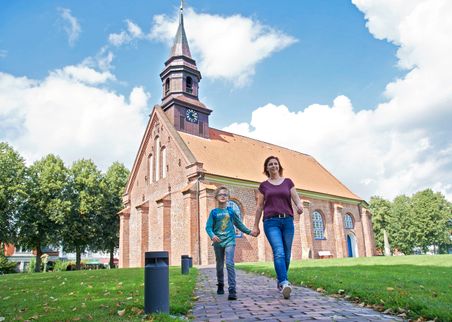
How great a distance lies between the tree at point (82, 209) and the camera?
3297 cm

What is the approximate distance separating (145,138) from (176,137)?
545cm

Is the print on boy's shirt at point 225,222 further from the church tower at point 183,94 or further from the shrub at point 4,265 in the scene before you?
the shrub at point 4,265

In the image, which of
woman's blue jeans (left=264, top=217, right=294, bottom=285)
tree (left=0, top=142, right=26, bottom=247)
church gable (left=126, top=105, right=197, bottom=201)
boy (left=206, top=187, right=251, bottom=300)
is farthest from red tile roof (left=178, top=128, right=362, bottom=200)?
woman's blue jeans (left=264, top=217, right=294, bottom=285)

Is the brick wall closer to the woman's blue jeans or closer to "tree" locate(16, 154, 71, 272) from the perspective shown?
"tree" locate(16, 154, 71, 272)

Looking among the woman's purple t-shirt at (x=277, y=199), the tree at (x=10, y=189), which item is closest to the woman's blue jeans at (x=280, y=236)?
the woman's purple t-shirt at (x=277, y=199)

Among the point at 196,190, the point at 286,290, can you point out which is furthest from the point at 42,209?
the point at 286,290

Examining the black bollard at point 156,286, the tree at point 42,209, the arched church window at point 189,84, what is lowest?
the black bollard at point 156,286

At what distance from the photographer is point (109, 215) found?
35.7 metres

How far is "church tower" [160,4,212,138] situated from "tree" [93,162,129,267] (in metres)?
12.2

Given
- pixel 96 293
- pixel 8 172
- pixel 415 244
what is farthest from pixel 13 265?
pixel 415 244

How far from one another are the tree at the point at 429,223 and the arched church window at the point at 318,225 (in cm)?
2479

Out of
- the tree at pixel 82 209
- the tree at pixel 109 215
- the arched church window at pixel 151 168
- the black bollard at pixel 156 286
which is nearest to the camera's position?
the black bollard at pixel 156 286

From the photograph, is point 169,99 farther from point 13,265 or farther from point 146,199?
point 13,265

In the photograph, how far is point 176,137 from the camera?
26828mm
